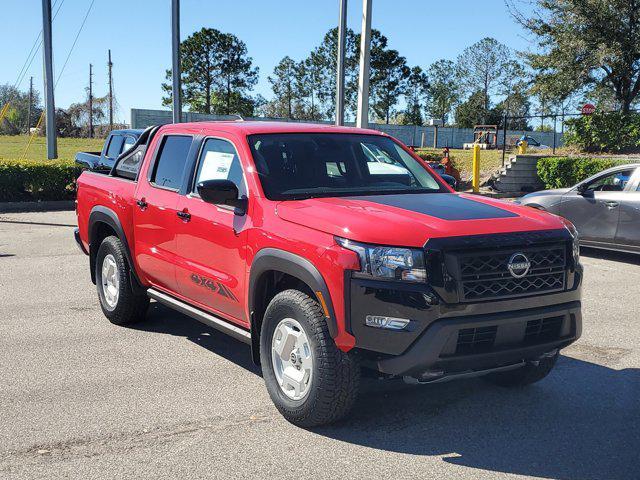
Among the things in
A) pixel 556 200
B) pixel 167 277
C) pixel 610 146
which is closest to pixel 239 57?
pixel 610 146

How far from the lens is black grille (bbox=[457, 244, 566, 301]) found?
4195 mm

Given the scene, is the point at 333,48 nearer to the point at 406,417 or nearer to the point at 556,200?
the point at 556,200

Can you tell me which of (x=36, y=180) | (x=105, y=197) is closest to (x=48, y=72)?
(x=36, y=180)

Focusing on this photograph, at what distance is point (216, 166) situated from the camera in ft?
18.5

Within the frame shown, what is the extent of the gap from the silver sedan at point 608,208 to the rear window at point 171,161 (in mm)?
7146

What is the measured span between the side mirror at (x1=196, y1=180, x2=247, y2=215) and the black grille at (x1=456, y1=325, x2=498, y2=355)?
173 centimetres

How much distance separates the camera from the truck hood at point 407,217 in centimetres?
419

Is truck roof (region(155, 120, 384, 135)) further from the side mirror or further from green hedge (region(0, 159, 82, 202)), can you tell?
green hedge (region(0, 159, 82, 202))

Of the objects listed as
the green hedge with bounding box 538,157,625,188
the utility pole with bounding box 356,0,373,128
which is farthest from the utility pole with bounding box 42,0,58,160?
the green hedge with bounding box 538,157,625,188

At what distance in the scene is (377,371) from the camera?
14.4 feet

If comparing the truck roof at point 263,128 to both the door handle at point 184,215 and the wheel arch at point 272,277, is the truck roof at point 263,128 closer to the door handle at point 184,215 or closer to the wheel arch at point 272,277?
the door handle at point 184,215

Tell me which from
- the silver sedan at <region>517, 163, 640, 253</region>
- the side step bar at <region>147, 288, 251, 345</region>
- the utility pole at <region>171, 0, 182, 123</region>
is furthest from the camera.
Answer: the utility pole at <region>171, 0, 182, 123</region>

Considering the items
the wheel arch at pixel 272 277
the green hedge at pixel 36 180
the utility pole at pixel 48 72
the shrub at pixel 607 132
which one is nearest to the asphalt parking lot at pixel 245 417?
the wheel arch at pixel 272 277

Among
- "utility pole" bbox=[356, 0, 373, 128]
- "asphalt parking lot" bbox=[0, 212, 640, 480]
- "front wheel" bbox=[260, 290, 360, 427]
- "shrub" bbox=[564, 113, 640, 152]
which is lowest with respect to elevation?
"asphalt parking lot" bbox=[0, 212, 640, 480]
